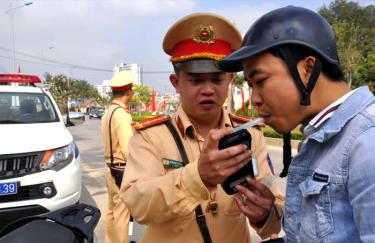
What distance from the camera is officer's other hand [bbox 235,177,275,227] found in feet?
4.58

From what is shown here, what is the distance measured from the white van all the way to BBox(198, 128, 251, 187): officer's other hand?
3045 mm

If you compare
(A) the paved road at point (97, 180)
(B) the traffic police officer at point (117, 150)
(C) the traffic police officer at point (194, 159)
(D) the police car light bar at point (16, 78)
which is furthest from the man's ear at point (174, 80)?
(D) the police car light bar at point (16, 78)

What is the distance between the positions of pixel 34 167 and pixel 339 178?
3.57 metres

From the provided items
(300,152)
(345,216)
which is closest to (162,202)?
(300,152)

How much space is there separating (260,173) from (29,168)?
2.95 metres

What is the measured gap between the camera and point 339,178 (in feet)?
3.09

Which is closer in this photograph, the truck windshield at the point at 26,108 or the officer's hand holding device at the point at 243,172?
the officer's hand holding device at the point at 243,172

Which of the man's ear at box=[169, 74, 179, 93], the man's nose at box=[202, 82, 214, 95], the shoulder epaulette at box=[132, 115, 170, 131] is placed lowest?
the shoulder epaulette at box=[132, 115, 170, 131]

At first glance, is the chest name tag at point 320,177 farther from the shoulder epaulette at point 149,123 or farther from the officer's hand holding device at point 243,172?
the shoulder epaulette at point 149,123

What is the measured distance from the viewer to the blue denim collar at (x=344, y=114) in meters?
0.99

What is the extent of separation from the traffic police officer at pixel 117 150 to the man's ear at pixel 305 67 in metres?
2.65

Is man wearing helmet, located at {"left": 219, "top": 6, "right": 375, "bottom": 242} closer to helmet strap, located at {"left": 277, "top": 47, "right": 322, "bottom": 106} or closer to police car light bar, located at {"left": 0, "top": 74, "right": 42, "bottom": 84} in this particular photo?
helmet strap, located at {"left": 277, "top": 47, "right": 322, "bottom": 106}

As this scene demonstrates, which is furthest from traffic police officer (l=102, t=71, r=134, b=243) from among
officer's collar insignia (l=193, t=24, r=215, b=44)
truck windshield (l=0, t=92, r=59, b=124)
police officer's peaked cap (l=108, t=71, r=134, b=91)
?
officer's collar insignia (l=193, t=24, r=215, b=44)

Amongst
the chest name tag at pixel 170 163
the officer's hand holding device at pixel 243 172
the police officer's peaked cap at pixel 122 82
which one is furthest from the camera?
the police officer's peaked cap at pixel 122 82
